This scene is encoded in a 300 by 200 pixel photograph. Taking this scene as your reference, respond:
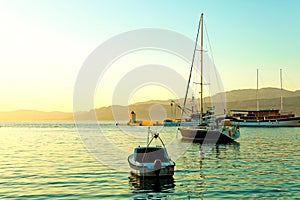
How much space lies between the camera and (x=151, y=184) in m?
28.7

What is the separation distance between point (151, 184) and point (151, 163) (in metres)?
2.78

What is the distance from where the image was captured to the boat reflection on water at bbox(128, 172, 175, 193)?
27.0 m

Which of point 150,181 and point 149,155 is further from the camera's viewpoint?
point 149,155

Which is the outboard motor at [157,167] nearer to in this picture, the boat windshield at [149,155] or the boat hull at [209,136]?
the boat windshield at [149,155]

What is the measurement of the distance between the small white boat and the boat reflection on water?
37cm

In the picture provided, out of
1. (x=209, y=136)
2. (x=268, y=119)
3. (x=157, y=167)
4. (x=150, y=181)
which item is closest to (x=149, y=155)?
(x=157, y=167)

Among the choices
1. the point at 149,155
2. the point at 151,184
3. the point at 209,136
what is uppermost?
the point at 209,136

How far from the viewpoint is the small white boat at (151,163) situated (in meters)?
30.2

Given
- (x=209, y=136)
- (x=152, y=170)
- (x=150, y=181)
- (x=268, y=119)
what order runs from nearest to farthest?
(x=150, y=181)
(x=152, y=170)
(x=209, y=136)
(x=268, y=119)

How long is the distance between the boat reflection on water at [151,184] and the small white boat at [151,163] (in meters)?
0.37

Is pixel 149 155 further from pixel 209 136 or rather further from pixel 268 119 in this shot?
pixel 268 119

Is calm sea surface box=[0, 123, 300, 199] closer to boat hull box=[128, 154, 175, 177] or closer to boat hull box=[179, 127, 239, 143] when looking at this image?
boat hull box=[128, 154, 175, 177]

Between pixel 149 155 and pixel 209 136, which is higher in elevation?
pixel 209 136

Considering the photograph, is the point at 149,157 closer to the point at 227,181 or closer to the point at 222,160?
the point at 227,181
